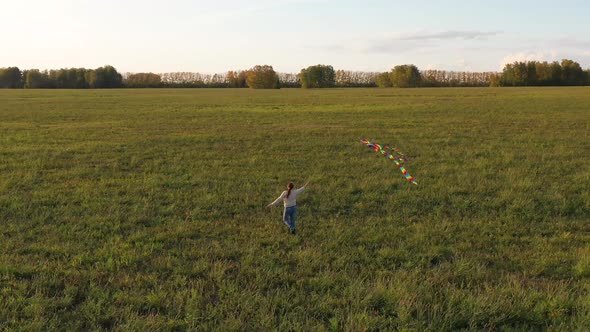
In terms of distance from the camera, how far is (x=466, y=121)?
31.3m

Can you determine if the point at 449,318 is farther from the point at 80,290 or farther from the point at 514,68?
the point at 514,68

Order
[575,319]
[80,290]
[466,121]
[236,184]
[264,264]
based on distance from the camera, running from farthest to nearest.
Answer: [466,121] < [236,184] < [264,264] < [80,290] < [575,319]

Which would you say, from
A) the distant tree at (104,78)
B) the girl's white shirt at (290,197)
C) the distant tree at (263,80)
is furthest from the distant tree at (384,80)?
the girl's white shirt at (290,197)

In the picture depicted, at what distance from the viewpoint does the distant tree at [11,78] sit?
166 m

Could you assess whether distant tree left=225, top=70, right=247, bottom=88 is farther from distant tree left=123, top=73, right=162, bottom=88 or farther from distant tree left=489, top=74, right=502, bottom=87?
distant tree left=489, top=74, right=502, bottom=87

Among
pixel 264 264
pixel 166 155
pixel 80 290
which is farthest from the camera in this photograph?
pixel 166 155

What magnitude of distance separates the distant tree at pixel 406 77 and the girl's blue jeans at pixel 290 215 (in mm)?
156326

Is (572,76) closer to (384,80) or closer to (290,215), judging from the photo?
(384,80)

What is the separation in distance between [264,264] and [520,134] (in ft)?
68.3

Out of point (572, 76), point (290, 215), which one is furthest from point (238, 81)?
point (290, 215)

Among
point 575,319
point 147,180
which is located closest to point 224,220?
point 147,180

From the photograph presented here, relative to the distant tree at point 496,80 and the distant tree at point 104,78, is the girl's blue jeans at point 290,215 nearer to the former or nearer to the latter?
the distant tree at point 496,80

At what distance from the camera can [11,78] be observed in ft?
546

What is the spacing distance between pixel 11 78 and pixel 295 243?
193 metres
